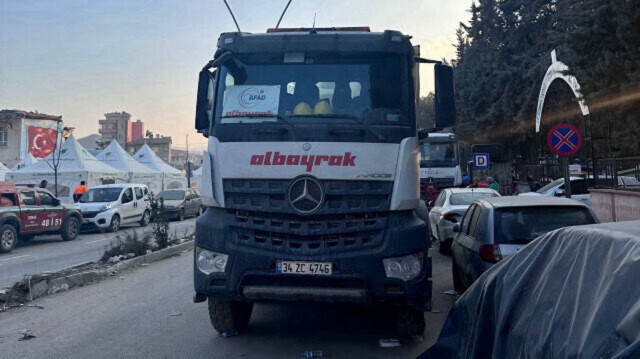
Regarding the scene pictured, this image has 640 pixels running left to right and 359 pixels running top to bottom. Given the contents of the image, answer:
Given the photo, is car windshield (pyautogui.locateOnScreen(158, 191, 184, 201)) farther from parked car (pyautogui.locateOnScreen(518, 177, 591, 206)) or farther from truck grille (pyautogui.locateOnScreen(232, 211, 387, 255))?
truck grille (pyautogui.locateOnScreen(232, 211, 387, 255))

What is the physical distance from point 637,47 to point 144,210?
19.0 m

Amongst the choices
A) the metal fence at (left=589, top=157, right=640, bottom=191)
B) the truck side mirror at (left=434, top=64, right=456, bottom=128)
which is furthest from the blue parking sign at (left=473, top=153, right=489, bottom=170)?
the truck side mirror at (left=434, top=64, right=456, bottom=128)

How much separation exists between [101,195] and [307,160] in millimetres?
19226

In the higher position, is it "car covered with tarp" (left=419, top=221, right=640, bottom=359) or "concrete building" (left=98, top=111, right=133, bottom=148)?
"concrete building" (left=98, top=111, right=133, bottom=148)

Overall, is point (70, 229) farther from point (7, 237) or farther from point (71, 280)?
point (71, 280)

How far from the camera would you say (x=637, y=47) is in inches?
616

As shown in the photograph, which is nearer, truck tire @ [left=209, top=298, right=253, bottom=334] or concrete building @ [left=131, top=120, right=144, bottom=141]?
truck tire @ [left=209, top=298, right=253, bottom=334]

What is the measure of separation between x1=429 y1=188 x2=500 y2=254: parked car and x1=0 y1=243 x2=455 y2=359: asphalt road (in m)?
3.19

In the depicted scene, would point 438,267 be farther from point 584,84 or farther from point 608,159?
point 584,84

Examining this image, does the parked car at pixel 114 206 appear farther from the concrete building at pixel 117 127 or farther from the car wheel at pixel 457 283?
the concrete building at pixel 117 127

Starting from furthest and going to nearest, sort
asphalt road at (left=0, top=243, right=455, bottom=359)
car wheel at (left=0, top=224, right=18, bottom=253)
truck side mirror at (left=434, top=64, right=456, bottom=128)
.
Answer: car wheel at (left=0, top=224, right=18, bottom=253) → truck side mirror at (left=434, top=64, right=456, bottom=128) → asphalt road at (left=0, top=243, right=455, bottom=359)

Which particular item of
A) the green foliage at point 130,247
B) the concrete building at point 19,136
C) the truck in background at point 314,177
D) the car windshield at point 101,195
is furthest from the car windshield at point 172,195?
the concrete building at point 19,136

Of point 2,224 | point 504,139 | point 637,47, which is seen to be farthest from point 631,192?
point 504,139

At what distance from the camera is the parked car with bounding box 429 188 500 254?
12.2 meters
